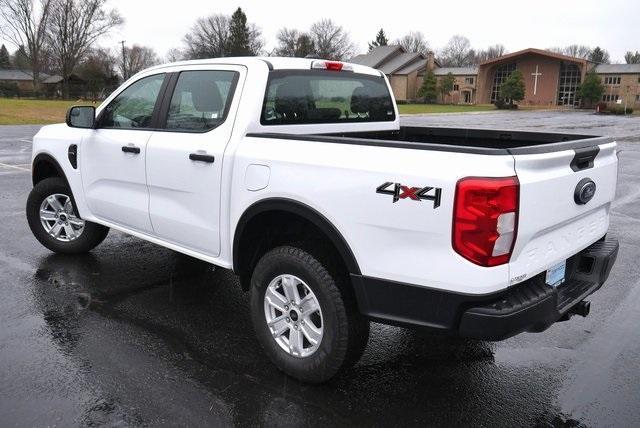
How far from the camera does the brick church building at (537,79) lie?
73875mm

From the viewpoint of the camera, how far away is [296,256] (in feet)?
10.4

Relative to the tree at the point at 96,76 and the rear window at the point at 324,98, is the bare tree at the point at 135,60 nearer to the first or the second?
the tree at the point at 96,76

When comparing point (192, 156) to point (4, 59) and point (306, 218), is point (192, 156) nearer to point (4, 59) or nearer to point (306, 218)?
point (306, 218)

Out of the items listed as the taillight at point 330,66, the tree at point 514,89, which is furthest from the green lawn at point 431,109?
the taillight at point 330,66

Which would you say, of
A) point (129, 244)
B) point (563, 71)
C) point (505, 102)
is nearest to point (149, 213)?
point (129, 244)

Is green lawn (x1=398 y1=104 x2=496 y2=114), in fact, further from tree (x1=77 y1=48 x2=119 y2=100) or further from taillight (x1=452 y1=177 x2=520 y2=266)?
taillight (x1=452 y1=177 x2=520 y2=266)

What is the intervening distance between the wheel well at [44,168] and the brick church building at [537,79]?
256 feet

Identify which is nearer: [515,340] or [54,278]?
[515,340]

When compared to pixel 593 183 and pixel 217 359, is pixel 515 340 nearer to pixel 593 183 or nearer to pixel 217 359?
pixel 593 183

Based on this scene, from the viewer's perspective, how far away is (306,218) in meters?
3.11

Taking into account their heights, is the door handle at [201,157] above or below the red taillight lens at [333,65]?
below

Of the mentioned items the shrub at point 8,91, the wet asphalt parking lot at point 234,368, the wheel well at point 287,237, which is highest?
the shrub at point 8,91

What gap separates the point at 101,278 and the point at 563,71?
8090 cm

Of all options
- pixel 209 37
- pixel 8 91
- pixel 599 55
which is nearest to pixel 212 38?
pixel 209 37
